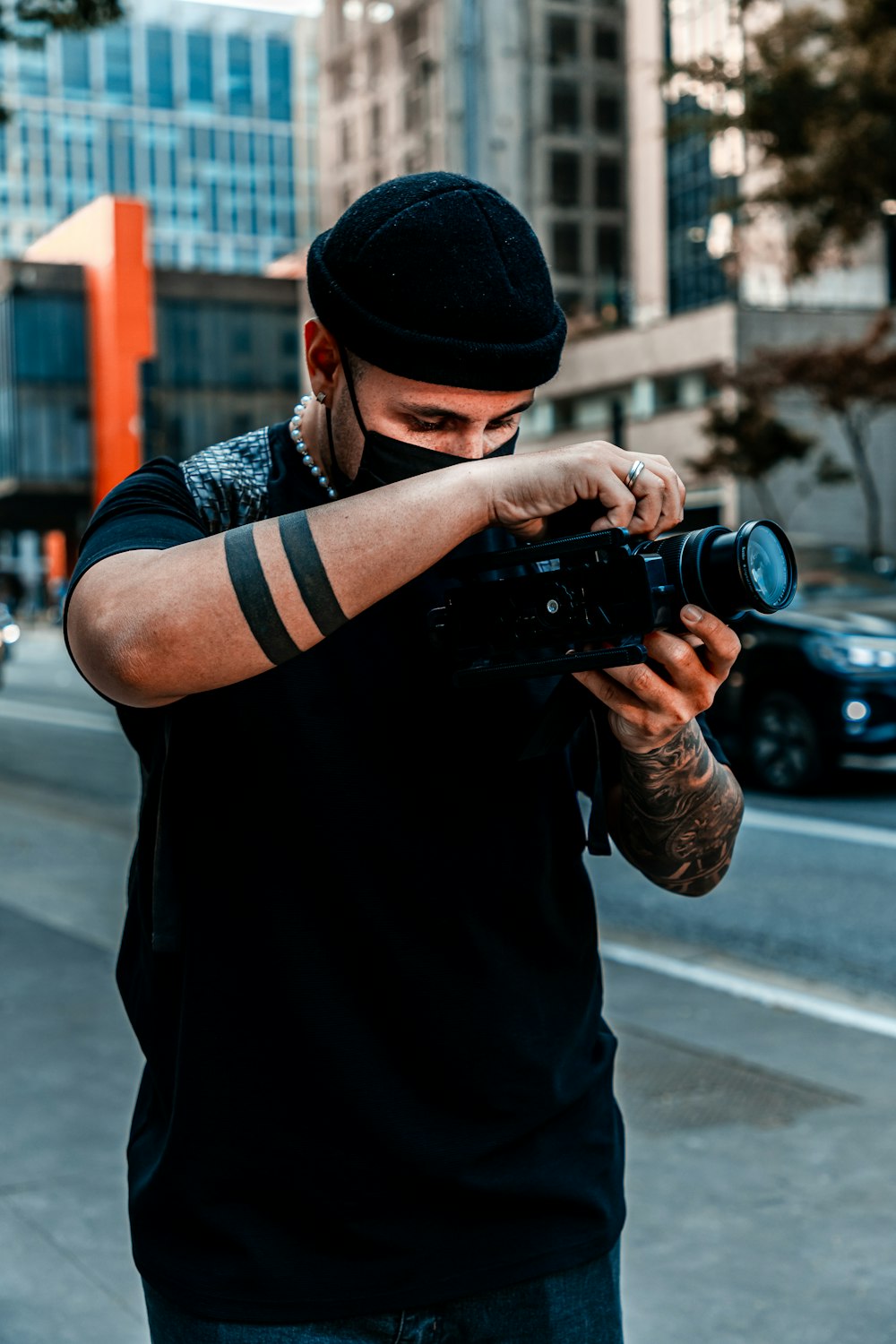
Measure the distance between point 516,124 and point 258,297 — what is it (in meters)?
11.8

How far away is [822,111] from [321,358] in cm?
1652

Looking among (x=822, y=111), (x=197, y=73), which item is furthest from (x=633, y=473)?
(x=197, y=73)

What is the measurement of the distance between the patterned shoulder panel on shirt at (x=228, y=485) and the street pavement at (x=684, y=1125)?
217cm

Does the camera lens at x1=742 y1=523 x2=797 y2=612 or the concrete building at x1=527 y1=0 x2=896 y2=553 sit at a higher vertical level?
the concrete building at x1=527 y1=0 x2=896 y2=553

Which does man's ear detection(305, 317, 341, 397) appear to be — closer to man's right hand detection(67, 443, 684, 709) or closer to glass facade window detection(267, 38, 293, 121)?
man's right hand detection(67, 443, 684, 709)

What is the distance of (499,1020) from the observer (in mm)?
1567

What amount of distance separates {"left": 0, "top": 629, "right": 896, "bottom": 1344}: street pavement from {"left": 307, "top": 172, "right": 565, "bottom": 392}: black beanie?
7.72ft

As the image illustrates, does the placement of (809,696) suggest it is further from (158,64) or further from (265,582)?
(158,64)

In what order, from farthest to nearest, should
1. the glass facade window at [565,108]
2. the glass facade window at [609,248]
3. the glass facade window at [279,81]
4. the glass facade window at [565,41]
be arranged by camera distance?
the glass facade window at [279,81], the glass facade window at [609,248], the glass facade window at [565,41], the glass facade window at [565,108]

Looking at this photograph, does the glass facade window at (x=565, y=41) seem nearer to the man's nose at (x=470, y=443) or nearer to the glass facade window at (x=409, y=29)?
the glass facade window at (x=409, y=29)

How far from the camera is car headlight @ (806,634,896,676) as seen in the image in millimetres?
10523

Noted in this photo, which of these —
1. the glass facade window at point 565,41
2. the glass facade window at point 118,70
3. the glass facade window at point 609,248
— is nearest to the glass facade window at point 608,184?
the glass facade window at point 609,248

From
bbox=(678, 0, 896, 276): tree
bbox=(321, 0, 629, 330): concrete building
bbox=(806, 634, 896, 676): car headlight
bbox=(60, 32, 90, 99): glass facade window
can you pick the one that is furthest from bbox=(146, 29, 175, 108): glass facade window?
bbox=(806, 634, 896, 676): car headlight

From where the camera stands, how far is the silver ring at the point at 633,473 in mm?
1404
